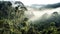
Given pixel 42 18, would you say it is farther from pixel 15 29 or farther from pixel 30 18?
pixel 15 29

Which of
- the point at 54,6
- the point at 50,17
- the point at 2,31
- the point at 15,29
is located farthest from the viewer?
the point at 54,6

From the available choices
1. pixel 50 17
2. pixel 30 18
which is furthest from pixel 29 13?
pixel 50 17

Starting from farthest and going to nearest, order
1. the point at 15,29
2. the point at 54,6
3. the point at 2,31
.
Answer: the point at 54,6
the point at 15,29
the point at 2,31

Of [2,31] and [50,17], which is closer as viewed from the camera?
[2,31]

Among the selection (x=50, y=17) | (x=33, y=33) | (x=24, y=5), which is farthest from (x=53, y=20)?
(x=24, y=5)

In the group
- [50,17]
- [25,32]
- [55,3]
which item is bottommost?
[25,32]

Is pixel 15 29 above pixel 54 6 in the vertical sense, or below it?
below
